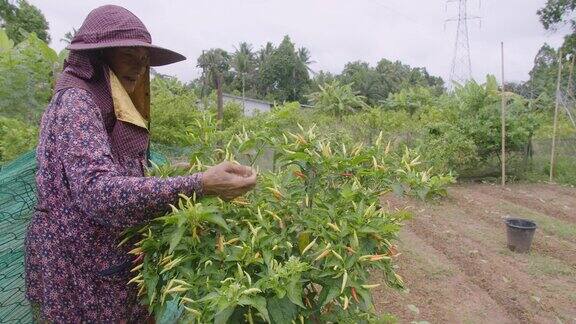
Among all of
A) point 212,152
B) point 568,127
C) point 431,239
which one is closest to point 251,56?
point 568,127

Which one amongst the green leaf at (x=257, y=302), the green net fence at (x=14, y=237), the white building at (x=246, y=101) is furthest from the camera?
the white building at (x=246, y=101)

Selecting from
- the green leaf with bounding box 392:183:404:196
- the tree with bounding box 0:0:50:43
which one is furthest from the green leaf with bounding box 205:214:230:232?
the tree with bounding box 0:0:50:43

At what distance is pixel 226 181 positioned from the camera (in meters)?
1.19

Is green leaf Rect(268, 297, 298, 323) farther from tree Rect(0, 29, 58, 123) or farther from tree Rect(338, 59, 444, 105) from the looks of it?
tree Rect(338, 59, 444, 105)

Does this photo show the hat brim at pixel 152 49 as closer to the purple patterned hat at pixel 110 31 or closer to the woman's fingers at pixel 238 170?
the purple patterned hat at pixel 110 31

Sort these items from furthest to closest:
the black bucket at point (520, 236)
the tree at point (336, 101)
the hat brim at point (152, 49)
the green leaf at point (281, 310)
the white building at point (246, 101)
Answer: the tree at point (336, 101), the white building at point (246, 101), the black bucket at point (520, 236), the hat brim at point (152, 49), the green leaf at point (281, 310)

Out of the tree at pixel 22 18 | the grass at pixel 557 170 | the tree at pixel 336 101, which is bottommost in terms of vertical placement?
the grass at pixel 557 170

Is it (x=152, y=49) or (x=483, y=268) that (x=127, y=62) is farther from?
(x=483, y=268)

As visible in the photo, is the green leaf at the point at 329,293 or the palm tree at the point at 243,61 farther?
the palm tree at the point at 243,61

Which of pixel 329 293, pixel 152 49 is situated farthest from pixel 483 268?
pixel 152 49

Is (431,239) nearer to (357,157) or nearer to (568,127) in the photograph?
(357,157)

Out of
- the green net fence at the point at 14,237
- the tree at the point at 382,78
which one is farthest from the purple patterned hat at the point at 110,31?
the tree at the point at 382,78

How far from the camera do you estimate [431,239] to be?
6.03 metres

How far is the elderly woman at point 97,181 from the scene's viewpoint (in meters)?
1.17
